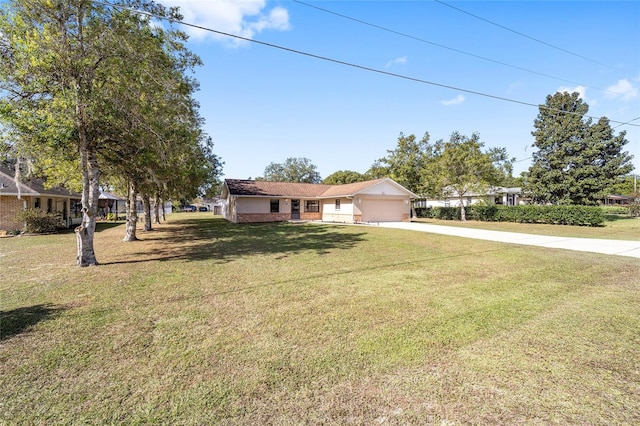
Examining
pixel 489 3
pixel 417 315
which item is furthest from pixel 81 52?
pixel 489 3

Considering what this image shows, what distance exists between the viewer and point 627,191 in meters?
59.0

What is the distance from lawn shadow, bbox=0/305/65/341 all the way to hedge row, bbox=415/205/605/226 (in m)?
30.2

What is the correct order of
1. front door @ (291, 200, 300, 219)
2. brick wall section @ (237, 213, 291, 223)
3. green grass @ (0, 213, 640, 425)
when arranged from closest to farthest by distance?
green grass @ (0, 213, 640, 425), brick wall section @ (237, 213, 291, 223), front door @ (291, 200, 300, 219)

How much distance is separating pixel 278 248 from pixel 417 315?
8.07 m

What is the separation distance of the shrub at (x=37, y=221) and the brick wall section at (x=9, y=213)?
0.64 metres

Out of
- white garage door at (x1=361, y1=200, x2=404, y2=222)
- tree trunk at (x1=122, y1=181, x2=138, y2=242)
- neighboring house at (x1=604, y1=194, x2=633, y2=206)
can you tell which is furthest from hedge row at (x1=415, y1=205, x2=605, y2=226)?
neighboring house at (x1=604, y1=194, x2=633, y2=206)

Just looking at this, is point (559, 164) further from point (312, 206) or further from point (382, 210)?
point (312, 206)

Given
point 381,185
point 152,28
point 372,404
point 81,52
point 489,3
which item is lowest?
point 372,404

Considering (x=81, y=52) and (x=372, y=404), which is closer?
Result: (x=372, y=404)

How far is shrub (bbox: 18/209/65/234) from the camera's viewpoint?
55.3 feet

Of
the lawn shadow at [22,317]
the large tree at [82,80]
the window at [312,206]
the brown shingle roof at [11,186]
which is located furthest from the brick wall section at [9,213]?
the window at [312,206]

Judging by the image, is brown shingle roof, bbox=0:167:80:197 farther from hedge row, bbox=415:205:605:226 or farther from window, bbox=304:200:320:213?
hedge row, bbox=415:205:605:226

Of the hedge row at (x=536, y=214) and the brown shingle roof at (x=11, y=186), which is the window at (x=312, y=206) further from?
the brown shingle roof at (x=11, y=186)

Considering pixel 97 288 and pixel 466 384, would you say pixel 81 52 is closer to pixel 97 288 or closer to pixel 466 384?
pixel 97 288
